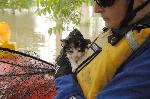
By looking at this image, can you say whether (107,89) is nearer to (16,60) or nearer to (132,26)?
(132,26)

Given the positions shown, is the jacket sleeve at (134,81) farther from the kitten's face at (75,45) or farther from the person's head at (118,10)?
the kitten's face at (75,45)

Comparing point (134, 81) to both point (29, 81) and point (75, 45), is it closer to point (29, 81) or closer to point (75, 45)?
point (75, 45)

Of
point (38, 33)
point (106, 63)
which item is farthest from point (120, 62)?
point (38, 33)

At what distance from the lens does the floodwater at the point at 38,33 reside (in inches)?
540

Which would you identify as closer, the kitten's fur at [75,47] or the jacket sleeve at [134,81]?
the jacket sleeve at [134,81]

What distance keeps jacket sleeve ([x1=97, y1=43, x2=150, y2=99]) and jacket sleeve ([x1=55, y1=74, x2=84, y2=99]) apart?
355 mm

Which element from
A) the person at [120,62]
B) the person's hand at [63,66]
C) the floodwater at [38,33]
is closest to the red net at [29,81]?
the person's hand at [63,66]

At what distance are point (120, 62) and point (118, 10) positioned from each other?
0.25 meters

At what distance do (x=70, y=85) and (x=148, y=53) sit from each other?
0.55m

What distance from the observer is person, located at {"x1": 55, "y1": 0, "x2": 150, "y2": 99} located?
4.52 ft

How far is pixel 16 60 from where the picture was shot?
343cm

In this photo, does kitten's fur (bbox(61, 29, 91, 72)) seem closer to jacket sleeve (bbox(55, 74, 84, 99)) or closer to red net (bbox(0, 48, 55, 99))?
jacket sleeve (bbox(55, 74, 84, 99))

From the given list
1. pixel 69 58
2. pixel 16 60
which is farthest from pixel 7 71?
pixel 69 58

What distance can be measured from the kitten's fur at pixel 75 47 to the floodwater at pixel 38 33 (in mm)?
8372
